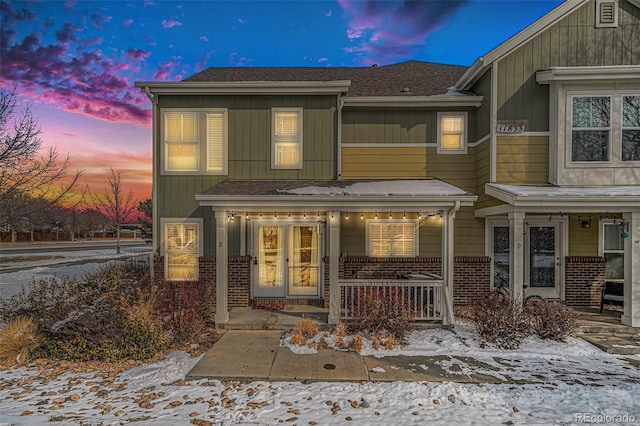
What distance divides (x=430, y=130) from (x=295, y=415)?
24.9ft

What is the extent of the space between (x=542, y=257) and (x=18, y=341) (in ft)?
37.2

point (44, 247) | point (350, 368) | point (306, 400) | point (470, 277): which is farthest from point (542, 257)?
point (44, 247)

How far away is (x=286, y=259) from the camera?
813 centimetres

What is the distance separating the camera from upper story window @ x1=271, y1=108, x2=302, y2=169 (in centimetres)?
796

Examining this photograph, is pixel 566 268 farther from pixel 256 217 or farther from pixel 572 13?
pixel 256 217

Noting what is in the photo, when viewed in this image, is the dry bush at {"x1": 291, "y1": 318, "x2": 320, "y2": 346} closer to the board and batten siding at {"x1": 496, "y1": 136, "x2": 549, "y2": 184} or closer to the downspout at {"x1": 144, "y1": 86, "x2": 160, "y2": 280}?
the downspout at {"x1": 144, "y1": 86, "x2": 160, "y2": 280}

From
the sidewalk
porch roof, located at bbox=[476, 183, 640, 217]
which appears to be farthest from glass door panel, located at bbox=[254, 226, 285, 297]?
porch roof, located at bbox=[476, 183, 640, 217]

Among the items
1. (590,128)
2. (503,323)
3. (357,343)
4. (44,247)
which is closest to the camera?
(357,343)

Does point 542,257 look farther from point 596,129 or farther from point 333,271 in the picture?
point 333,271

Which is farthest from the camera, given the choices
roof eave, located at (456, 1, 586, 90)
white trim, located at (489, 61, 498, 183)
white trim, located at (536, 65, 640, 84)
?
white trim, located at (489, 61, 498, 183)

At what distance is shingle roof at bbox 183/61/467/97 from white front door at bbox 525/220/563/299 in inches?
184

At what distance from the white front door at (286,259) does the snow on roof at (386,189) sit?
5.39 feet

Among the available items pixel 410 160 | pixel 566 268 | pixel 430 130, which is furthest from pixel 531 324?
pixel 430 130

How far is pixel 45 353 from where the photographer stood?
493 centimetres
